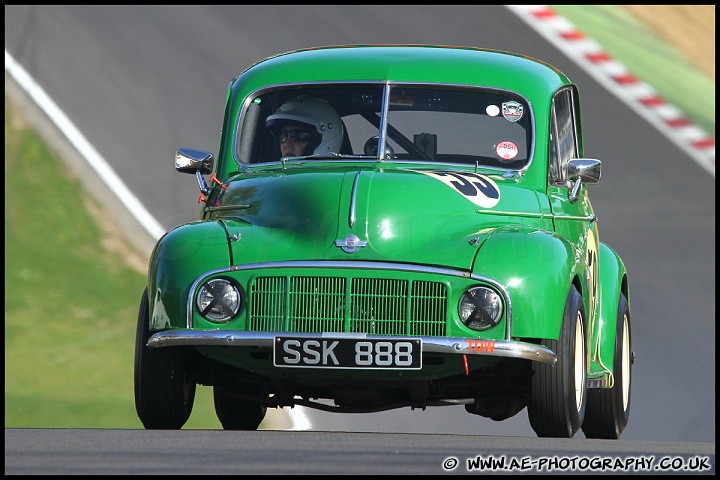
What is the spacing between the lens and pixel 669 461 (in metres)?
6.92

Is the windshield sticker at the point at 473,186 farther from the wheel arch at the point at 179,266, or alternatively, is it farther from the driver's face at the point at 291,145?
the wheel arch at the point at 179,266

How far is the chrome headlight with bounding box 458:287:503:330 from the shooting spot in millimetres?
8180

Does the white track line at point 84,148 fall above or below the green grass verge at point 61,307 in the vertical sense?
above

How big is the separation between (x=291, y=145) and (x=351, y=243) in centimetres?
145

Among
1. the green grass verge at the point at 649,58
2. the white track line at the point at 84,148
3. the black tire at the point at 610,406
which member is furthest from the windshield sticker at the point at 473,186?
the green grass verge at the point at 649,58

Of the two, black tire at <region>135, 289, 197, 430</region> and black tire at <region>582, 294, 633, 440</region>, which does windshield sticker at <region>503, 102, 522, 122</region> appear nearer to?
black tire at <region>582, 294, 633, 440</region>

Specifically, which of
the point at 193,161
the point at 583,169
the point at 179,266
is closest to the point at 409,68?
the point at 583,169

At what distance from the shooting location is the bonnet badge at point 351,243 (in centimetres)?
844

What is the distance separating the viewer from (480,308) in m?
8.18

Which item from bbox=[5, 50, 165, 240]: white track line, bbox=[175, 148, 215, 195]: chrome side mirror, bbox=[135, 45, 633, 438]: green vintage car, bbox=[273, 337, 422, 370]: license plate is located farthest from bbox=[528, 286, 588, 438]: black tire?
bbox=[5, 50, 165, 240]: white track line

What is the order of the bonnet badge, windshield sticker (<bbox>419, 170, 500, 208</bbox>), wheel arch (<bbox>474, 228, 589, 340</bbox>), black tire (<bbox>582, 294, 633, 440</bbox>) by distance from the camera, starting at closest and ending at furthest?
wheel arch (<bbox>474, 228, 589, 340</bbox>), the bonnet badge, windshield sticker (<bbox>419, 170, 500, 208</bbox>), black tire (<bbox>582, 294, 633, 440</bbox>)

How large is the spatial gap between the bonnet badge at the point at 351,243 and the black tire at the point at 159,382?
0.99 metres

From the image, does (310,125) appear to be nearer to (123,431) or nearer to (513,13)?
(123,431)

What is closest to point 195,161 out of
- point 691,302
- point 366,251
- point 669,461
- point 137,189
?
point 366,251
